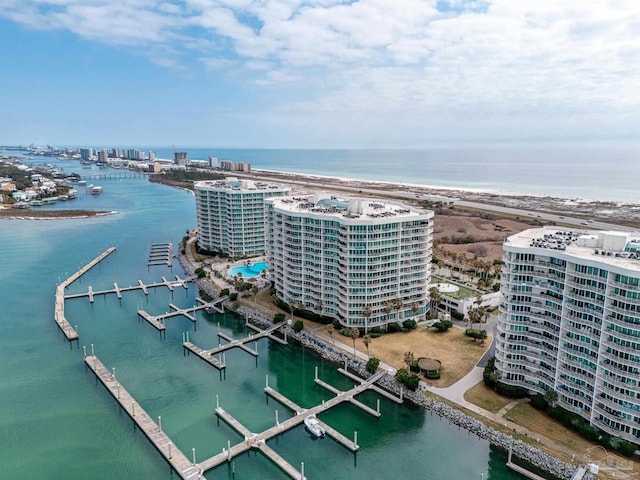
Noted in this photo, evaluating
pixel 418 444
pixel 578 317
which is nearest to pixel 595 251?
pixel 578 317

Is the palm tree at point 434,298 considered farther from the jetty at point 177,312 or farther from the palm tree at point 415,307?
the jetty at point 177,312

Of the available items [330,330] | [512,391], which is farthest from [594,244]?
[330,330]

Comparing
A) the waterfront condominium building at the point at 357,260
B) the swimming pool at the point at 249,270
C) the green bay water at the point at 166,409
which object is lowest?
the green bay water at the point at 166,409

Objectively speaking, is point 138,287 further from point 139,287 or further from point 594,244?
point 594,244

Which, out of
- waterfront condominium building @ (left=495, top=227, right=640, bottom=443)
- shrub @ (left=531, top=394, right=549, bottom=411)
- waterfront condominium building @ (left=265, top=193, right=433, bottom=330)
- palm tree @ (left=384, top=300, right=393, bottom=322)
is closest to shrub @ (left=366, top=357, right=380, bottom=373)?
waterfront condominium building @ (left=265, top=193, right=433, bottom=330)

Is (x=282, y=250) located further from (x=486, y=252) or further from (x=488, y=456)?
(x=486, y=252)

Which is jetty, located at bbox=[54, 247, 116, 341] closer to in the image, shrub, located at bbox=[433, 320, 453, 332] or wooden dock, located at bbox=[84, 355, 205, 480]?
wooden dock, located at bbox=[84, 355, 205, 480]

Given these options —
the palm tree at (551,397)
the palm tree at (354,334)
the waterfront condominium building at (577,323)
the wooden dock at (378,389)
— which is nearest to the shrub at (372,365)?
the wooden dock at (378,389)
